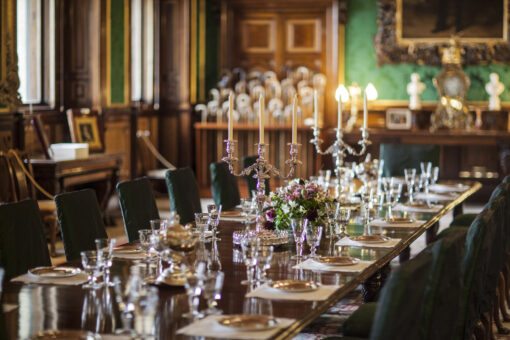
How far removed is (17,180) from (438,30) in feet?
23.9

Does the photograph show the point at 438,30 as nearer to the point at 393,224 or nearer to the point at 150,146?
the point at 150,146

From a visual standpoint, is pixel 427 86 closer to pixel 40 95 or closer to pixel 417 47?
pixel 417 47

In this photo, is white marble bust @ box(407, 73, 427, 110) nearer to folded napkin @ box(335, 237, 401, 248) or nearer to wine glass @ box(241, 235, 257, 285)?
folded napkin @ box(335, 237, 401, 248)

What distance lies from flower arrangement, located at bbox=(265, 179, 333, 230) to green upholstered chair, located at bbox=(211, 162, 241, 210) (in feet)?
6.09

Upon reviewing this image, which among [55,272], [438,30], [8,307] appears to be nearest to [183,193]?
[55,272]

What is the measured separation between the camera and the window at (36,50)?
27.5ft

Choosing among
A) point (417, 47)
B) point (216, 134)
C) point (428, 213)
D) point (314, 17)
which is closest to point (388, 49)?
point (417, 47)

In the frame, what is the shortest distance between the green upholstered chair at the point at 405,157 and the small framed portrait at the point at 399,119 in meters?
3.83

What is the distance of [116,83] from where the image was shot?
988cm

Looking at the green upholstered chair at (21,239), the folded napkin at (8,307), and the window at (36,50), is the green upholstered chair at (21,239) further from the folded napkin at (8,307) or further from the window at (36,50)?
the window at (36,50)

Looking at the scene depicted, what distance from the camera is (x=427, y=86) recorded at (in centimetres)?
1217

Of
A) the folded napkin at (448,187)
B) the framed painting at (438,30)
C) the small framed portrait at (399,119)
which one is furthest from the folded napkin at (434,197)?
the framed painting at (438,30)

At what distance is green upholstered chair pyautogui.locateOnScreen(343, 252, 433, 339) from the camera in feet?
6.93

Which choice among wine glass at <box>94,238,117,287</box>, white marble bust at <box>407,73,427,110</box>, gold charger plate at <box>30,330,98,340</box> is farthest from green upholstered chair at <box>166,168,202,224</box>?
white marble bust at <box>407,73,427,110</box>
